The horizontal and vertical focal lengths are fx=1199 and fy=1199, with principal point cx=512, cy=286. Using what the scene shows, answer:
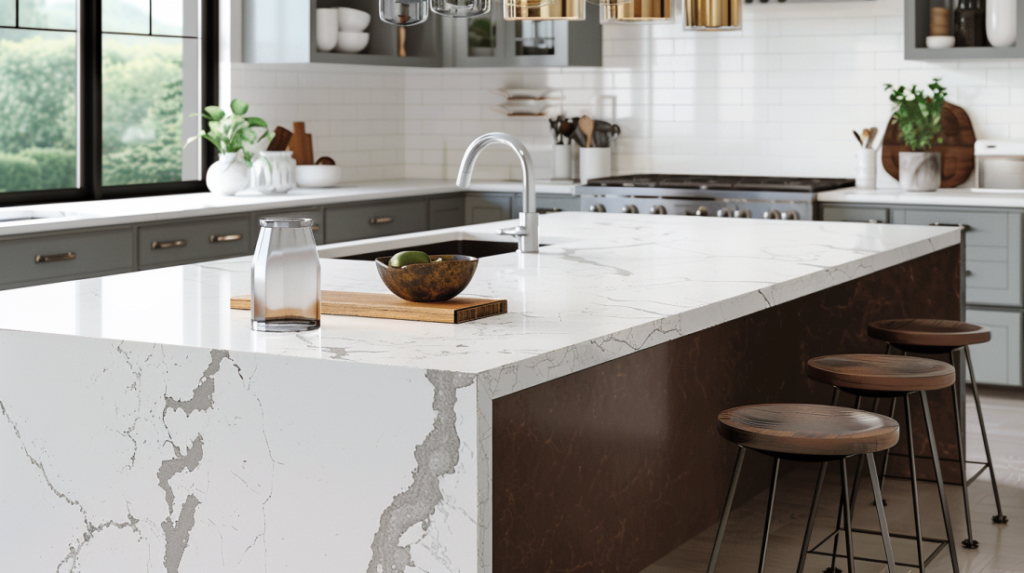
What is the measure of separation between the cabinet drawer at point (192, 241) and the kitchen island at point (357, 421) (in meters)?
1.59

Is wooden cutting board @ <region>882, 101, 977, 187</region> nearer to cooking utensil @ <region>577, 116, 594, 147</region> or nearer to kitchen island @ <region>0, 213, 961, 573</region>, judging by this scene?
cooking utensil @ <region>577, 116, 594, 147</region>

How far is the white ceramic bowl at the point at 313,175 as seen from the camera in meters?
5.89

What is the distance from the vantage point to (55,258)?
4.14m

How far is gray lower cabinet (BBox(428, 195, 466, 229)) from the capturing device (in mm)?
6148

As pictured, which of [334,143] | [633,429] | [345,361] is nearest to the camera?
[345,361]

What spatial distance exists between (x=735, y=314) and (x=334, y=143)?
440 cm

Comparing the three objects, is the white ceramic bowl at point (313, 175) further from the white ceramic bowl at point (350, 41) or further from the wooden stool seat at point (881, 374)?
the wooden stool seat at point (881, 374)

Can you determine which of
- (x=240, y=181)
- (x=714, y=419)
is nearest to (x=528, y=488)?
(x=714, y=419)

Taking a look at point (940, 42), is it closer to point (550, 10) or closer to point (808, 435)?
point (550, 10)

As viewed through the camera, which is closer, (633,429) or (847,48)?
(633,429)

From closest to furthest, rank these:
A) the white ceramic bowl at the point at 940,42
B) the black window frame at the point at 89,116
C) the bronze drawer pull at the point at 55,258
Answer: the bronze drawer pull at the point at 55,258 → the black window frame at the point at 89,116 → the white ceramic bowl at the point at 940,42

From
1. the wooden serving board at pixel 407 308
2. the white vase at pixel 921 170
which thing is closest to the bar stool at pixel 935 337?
the wooden serving board at pixel 407 308

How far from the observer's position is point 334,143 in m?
6.56

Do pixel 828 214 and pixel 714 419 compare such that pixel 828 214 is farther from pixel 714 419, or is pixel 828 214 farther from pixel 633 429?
pixel 633 429
